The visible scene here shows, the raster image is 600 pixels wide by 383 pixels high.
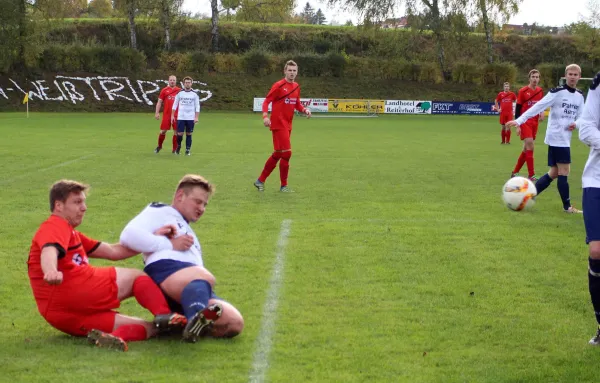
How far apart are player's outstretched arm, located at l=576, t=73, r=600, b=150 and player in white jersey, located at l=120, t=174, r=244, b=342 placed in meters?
2.67

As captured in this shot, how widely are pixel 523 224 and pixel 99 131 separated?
2226 cm

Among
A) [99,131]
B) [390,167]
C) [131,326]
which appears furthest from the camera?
[99,131]

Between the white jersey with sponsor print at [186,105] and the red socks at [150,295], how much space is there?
51.6 feet

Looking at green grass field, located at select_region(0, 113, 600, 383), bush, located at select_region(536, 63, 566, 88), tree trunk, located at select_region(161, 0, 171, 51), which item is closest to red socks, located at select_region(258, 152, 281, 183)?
green grass field, located at select_region(0, 113, 600, 383)

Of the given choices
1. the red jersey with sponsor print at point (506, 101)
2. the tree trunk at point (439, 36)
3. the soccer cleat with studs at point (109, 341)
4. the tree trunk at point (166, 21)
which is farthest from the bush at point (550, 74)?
the soccer cleat with studs at point (109, 341)

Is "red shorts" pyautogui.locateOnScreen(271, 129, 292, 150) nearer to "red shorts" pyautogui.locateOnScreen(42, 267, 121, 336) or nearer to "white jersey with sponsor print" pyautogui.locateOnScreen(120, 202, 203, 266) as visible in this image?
"white jersey with sponsor print" pyautogui.locateOnScreen(120, 202, 203, 266)

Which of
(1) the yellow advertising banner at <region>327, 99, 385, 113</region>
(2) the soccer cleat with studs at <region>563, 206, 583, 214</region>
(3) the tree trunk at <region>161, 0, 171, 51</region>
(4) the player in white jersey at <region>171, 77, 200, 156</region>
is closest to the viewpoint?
(2) the soccer cleat with studs at <region>563, 206, 583, 214</region>

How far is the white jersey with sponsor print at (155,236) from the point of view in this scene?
17.6 ft

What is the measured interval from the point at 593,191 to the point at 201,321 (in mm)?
2782

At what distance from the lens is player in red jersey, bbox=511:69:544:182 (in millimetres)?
15594

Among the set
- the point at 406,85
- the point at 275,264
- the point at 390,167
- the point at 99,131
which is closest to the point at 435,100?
the point at 406,85

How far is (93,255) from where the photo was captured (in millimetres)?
5656

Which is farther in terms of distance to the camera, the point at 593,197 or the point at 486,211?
the point at 486,211

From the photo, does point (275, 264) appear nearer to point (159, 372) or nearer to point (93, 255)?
point (93, 255)
